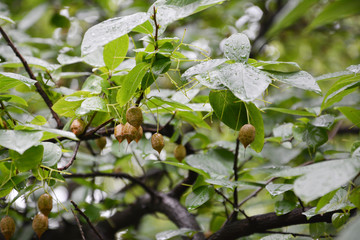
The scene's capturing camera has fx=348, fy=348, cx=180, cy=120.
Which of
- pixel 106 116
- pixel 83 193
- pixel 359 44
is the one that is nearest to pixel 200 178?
pixel 106 116

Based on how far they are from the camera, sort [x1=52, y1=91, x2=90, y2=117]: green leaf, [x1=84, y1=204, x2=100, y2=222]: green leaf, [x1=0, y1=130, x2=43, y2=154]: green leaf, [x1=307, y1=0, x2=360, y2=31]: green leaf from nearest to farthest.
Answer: [x1=307, y1=0, x2=360, y2=31]: green leaf
[x1=0, y1=130, x2=43, y2=154]: green leaf
[x1=52, y1=91, x2=90, y2=117]: green leaf
[x1=84, y1=204, x2=100, y2=222]: green leaf

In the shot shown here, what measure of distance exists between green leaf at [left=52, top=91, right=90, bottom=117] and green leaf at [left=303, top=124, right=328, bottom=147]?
633 mm

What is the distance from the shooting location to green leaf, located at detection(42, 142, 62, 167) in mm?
728

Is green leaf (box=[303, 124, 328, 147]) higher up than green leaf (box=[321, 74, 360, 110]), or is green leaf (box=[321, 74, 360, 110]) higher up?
green leaf (box=[321, 74, 360, 110])

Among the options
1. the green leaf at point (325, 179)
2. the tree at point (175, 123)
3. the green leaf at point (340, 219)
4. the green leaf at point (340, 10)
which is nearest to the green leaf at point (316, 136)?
the tree at point (175, 123)

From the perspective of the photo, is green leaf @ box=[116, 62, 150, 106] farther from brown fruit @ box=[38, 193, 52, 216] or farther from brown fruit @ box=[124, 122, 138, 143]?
brown fruit @ box=[38, 193, 52, 216]

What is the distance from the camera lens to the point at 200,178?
0.96 meters

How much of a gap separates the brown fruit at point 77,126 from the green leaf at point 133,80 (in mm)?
174

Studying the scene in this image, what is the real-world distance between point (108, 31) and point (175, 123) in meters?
0.55

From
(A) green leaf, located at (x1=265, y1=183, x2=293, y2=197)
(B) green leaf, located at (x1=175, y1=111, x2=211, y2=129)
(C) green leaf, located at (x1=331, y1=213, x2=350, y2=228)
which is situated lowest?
(C) green leaf, located at (x1=331, y1=213, x2=350, y2=228)

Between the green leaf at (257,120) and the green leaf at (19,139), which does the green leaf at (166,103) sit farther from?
the green leaf at (19,139)

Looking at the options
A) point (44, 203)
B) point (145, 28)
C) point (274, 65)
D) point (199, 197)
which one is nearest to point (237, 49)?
point (145, 28)

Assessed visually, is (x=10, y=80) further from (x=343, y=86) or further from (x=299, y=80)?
(x=343, y=86)

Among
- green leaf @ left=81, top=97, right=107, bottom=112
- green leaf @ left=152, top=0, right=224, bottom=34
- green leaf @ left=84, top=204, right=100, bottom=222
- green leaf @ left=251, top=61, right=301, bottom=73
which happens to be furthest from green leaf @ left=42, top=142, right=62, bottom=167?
green leaf @ left=84, top=204, right=100, bottom=222
